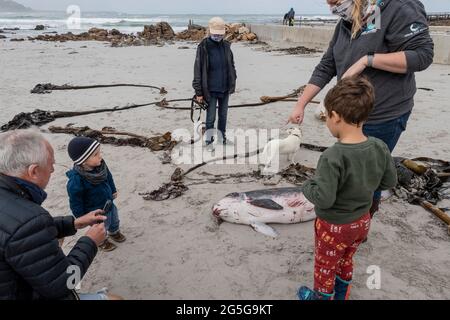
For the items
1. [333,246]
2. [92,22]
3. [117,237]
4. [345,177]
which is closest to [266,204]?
[333,246]

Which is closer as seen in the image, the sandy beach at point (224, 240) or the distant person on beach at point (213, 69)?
the sandy beach at point (224, 240)

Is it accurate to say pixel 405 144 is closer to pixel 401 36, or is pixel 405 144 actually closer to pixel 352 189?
pixel 401 36

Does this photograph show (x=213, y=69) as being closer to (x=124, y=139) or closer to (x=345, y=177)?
(x=124, y=139)

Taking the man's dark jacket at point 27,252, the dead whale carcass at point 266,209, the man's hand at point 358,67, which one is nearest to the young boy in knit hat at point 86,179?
the man's dark jacket at point 27,252

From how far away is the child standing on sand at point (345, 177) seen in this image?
2.03 meters

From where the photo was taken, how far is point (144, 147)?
19.9 ft

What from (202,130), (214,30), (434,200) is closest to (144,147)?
(202,130)

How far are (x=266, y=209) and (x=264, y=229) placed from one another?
229mm

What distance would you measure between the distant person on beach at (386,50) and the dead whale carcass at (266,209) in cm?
123

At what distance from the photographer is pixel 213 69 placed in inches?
219

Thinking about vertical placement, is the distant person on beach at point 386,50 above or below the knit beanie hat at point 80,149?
above

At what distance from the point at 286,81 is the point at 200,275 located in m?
9.58

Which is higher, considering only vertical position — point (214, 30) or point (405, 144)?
point (214, 30)

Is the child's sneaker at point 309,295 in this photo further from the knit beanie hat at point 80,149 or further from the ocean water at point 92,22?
the ocean water at point 92,22
